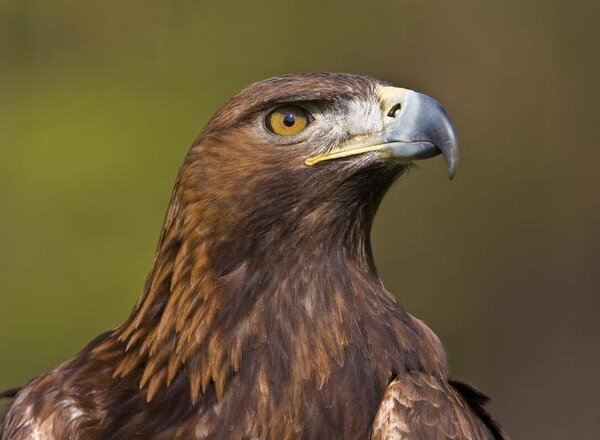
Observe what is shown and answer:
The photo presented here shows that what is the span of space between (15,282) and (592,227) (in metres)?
4.23

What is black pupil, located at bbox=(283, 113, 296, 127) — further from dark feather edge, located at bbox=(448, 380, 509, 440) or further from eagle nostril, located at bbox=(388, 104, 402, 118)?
dark feather edge, located at bbox=(448, 380, 509, 440)

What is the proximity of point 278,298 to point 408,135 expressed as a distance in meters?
0.58

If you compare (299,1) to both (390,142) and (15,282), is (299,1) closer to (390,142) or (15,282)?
(15,282)

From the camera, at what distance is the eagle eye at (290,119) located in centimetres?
412

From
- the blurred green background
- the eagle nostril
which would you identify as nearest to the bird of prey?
the eagle nostril

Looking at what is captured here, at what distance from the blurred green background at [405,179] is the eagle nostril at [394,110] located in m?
5.54

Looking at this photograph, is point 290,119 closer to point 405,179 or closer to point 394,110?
point 394,110

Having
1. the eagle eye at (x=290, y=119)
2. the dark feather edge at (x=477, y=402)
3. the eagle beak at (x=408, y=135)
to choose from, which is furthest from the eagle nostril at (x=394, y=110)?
the dark feather edge at (x=477, y=402)

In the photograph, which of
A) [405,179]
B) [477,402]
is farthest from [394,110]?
[405,179]

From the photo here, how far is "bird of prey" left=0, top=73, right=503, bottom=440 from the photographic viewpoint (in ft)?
13.2

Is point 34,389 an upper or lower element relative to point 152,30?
lower

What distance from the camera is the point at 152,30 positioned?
11.0m

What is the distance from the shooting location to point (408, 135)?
13.1 feet

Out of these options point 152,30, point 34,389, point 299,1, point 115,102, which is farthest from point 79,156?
point 34,389
